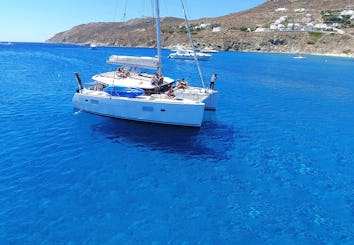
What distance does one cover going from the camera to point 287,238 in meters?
11.1

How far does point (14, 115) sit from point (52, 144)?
8.26 m

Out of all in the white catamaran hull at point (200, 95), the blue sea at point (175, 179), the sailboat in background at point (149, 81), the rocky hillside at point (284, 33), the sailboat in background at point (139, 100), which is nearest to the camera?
the blue sea at point (175, 179)

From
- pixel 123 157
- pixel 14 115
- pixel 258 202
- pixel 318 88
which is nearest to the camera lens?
pixel 258 202

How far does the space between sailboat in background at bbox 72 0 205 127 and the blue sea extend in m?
0.91

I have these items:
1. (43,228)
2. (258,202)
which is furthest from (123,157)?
(258,202)

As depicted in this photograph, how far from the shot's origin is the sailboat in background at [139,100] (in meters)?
21.2

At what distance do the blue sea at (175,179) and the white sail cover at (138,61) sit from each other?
556 centimetres

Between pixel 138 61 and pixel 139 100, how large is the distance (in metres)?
5.63

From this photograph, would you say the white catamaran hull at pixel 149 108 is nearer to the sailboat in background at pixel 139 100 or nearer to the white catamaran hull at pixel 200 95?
the sailboat in background at pixel 139 100

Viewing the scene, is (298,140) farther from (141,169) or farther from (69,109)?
(69,109)

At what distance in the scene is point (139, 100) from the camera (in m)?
21.9

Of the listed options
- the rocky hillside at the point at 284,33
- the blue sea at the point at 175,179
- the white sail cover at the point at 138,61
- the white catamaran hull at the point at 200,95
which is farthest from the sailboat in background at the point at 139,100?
the rocky hillside at the point at 284,33

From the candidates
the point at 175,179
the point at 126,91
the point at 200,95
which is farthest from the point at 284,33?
the point at 175,179

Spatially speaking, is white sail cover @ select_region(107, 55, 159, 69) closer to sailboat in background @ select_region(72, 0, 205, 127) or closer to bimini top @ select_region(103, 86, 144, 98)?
sailboat in background @ select_region(72, 0, 205, 127)
